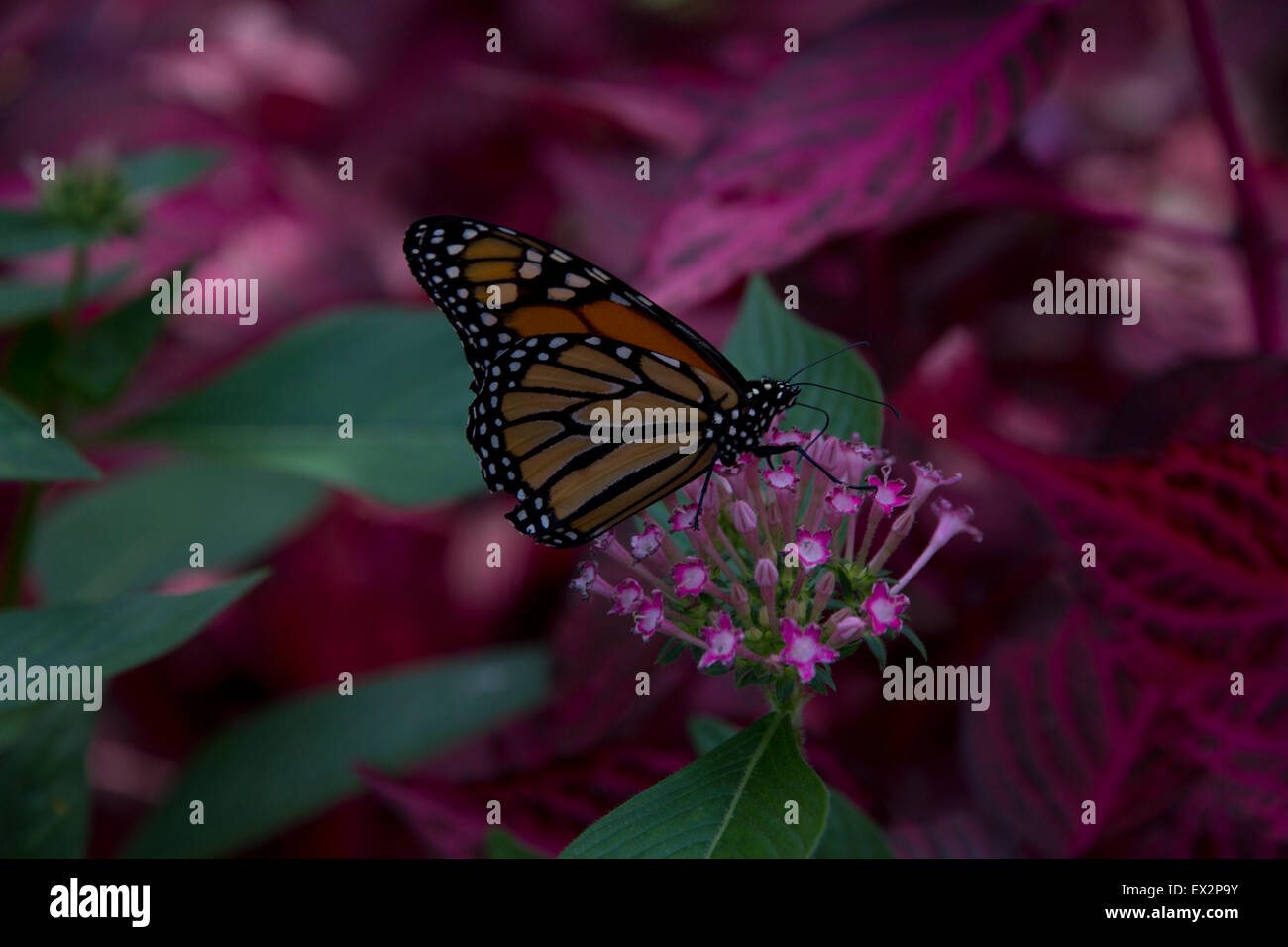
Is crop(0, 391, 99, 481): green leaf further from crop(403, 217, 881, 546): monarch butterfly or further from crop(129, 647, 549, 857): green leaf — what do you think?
crop(129, 647, 549, 857): green leaf

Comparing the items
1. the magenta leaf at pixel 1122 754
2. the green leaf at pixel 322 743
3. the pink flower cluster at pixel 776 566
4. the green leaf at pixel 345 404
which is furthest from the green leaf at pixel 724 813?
the green leaf at pixel 322 743

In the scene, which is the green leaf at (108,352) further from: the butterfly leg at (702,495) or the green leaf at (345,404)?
the butterfly leg at (702,495)

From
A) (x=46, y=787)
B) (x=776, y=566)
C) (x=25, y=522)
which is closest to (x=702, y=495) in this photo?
(x=776, y=566)

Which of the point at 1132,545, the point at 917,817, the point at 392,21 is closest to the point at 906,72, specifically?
the point at 1132,545

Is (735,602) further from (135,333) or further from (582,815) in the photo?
(135,333)

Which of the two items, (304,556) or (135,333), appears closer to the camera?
(135,333)

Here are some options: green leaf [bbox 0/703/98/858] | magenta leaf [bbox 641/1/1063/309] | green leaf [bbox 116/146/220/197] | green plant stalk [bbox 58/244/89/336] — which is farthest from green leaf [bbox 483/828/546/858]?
green leaf [bbox 116/146/220/197]
